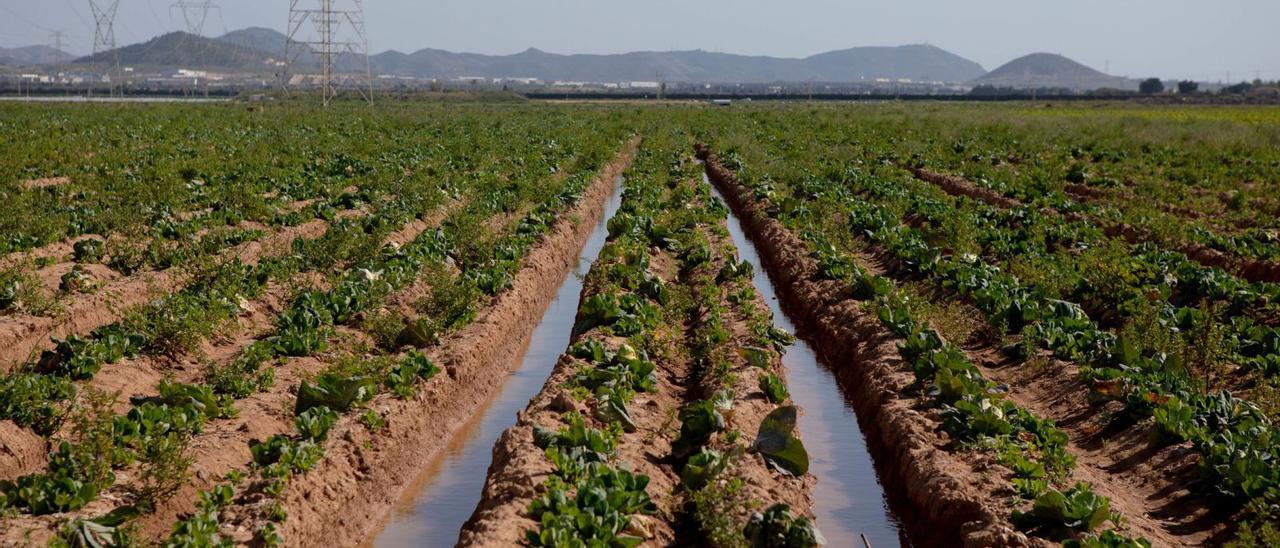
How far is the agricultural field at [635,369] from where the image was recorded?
8086mm

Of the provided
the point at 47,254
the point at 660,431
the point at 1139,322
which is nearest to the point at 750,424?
the point at 660,431

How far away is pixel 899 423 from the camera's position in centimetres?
1026

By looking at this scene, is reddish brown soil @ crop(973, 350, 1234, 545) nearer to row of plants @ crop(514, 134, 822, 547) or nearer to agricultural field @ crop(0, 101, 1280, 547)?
agricultural field @ crop(0, 101, 1280, 547)

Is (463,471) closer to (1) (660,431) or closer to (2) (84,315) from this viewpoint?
(1) (660,431)

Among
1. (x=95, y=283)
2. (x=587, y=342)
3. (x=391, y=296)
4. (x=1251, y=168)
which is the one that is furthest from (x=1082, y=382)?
(x=1251, y=168)

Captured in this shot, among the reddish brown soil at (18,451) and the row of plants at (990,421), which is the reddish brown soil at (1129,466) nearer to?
the row of plants at (990,421)

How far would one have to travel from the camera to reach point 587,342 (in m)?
11.8

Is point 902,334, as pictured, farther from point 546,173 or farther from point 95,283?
point 546,173

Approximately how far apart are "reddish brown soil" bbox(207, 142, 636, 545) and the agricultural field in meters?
0.03

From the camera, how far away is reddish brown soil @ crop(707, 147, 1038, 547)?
8352mm

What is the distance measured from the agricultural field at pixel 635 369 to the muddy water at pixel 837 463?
40 mm

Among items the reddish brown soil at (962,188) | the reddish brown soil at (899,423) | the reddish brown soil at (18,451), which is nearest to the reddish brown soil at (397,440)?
the reddish brown soil at (18,451)

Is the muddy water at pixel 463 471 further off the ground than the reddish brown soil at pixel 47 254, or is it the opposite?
the reddish brown soil at pixel 47 254

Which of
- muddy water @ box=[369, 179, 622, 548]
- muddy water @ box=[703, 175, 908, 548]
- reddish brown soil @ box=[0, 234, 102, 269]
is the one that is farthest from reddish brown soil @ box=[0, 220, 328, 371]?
muddy water @ box=[703, 175, 908, 548]
